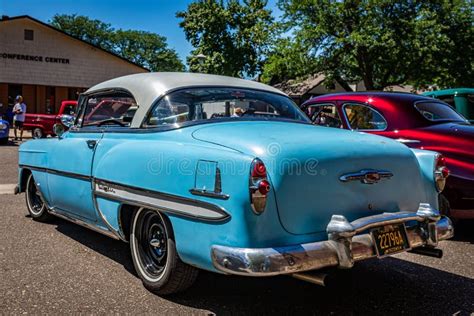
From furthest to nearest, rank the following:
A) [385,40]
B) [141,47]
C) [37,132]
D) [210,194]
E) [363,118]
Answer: [141,47]
[385,40]
[37,132]
[363,118]
[210,194]

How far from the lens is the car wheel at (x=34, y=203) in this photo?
5574mm

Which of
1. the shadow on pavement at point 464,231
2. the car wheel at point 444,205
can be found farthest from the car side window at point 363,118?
the shadow on pavement at point 464,231

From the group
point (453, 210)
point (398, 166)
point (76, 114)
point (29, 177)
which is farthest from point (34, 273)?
point (453, 210)

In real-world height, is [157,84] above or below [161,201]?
above

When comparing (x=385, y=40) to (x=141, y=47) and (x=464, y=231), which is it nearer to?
(x=464, y=231)

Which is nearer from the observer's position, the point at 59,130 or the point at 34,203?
the point at 59,130

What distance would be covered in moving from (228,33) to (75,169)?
32358 mm

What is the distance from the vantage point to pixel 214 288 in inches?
144

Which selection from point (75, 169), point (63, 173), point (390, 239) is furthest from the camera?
point (63, 173)

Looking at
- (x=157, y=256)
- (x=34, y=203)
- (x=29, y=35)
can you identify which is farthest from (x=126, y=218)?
(x=29, y=35)

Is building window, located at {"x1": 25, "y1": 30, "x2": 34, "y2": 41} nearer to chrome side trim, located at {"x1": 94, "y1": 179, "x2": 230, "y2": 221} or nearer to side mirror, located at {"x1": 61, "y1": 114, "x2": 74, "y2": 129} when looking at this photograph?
side mirror, located at {"x1": 61, "y1": 114, "x2": 74, "y2": 129}

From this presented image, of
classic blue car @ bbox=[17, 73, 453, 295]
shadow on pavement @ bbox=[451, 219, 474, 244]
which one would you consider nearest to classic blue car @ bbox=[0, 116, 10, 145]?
classic blue car @ bbox=[17, 73, 453, 295]

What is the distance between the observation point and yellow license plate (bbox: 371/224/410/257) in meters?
2.97

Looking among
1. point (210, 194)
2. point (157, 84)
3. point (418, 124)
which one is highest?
point (157, 84)
